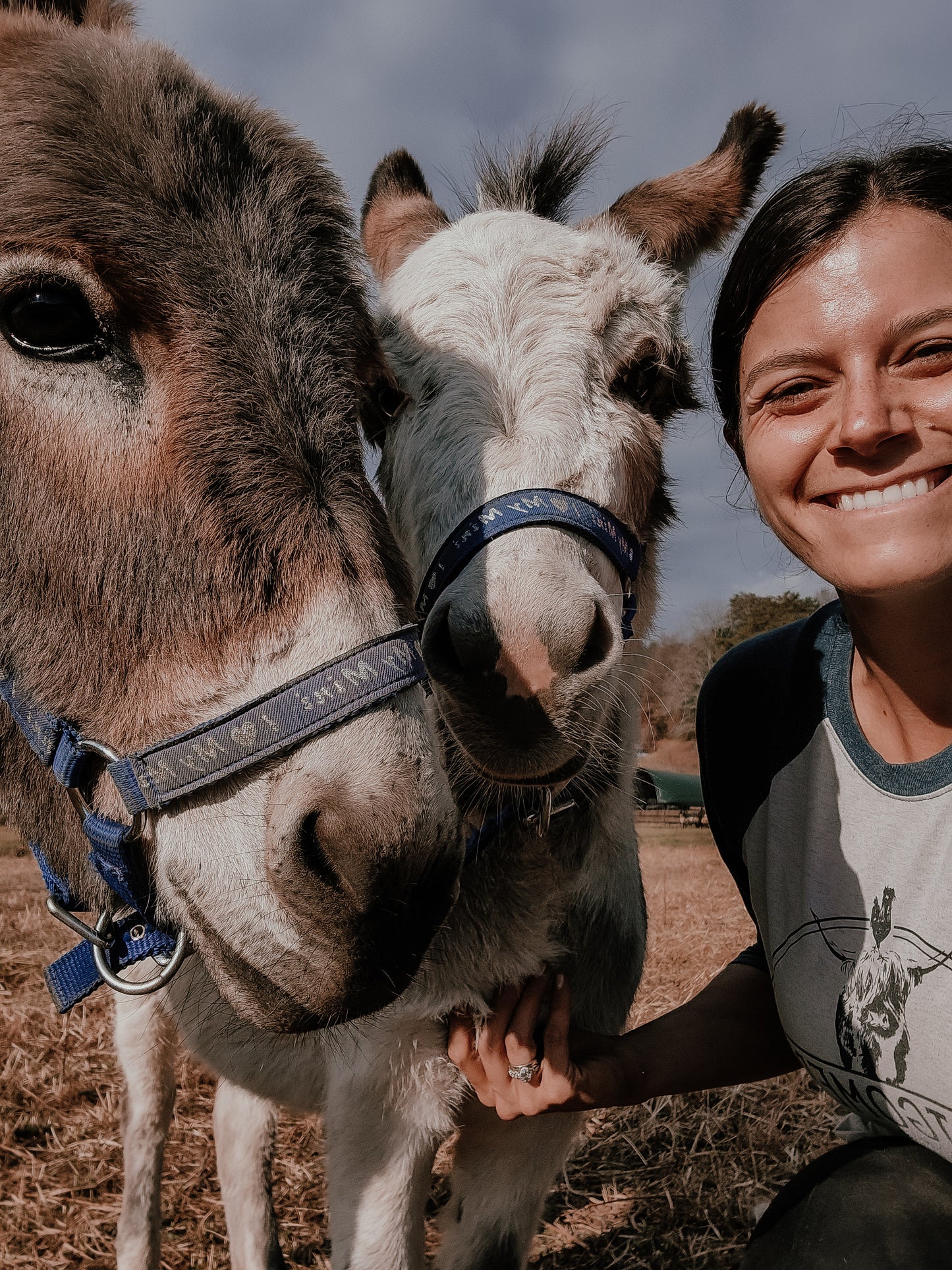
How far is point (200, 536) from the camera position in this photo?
1169 mm

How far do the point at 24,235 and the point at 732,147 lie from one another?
2.54 meters

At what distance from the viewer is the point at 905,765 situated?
1678 mm

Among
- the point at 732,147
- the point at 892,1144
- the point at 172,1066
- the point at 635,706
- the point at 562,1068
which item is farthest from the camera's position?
the point at 172,1066

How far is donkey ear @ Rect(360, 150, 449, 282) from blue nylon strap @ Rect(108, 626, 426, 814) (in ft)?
6.67

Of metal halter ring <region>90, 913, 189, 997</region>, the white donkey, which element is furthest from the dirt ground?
metal halter ring <region>90, 913, 189, 997</region>

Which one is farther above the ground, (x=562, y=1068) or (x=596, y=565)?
(x=596, y=565)

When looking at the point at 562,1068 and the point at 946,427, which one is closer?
the point at 946,427

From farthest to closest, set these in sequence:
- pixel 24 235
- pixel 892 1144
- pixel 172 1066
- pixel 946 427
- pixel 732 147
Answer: pixel 172 1066 → pixel 732 147 → pixel 892 1144 → pixel 946 427 → pixel 24 235

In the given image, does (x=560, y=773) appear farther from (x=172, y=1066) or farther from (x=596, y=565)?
(x=172, y=1066)

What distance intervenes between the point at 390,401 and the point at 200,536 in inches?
40.7

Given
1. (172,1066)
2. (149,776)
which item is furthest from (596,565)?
(172,1066)

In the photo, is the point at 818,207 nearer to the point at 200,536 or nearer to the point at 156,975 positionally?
the point at 200,536

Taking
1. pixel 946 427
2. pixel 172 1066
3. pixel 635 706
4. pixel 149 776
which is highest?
pixel 946 427

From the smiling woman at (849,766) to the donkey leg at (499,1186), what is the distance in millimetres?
372
